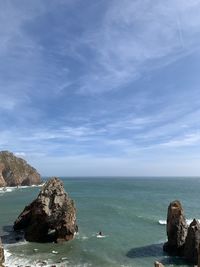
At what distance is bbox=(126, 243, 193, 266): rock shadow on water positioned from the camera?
41781mm

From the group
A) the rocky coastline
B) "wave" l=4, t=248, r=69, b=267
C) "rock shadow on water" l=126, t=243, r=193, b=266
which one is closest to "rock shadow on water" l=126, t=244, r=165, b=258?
"rock shadow on water" l=126, t=243, r=193, b=266

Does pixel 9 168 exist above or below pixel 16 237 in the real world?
above

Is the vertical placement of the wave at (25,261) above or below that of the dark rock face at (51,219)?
below

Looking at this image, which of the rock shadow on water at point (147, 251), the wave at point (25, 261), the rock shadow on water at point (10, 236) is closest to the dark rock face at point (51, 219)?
the rock shadow on water at point (10, 236)

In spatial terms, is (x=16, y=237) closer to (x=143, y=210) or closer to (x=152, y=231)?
(x=152, y=231)

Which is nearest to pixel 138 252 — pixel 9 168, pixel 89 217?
pixel 89 217

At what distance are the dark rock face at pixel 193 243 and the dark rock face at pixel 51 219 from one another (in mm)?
18525

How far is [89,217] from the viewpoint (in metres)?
74.6

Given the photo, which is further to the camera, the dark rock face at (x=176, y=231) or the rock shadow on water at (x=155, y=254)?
the dark rock face at (x=176, y=231)

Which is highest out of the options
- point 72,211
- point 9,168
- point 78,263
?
point 9,168

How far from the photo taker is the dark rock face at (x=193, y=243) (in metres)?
40.6

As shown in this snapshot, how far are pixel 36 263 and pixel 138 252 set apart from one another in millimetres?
13800

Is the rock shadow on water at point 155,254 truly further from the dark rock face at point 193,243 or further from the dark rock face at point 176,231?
the dark rock face at point 176,231

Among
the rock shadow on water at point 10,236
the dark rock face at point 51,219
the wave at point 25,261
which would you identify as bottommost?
the wave at point 25,261
